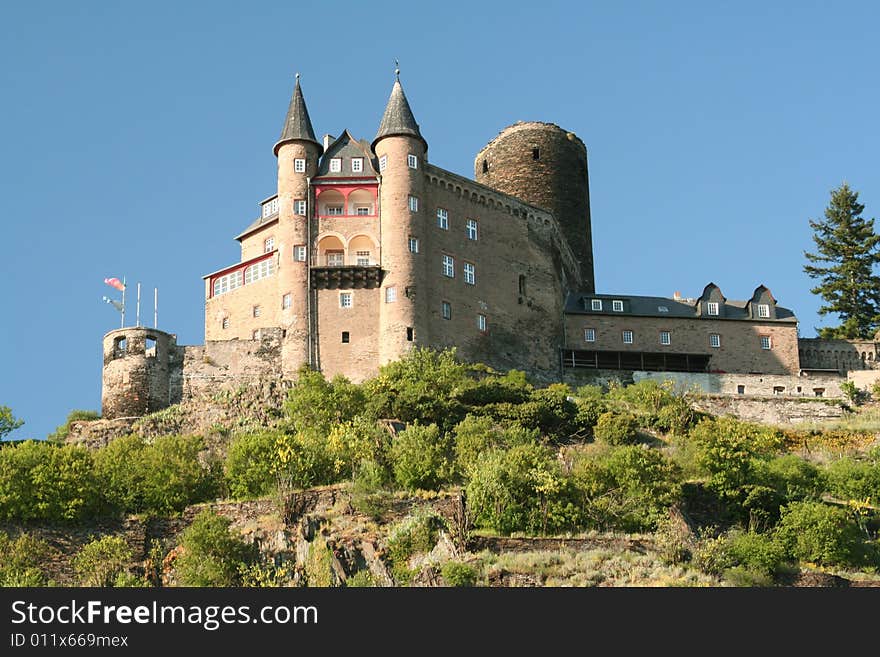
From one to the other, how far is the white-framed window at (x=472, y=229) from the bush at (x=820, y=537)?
2809 centimetres

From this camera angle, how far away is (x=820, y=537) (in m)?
55.6

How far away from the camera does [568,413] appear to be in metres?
68.9

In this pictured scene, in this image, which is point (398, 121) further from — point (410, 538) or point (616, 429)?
point (410, 538)

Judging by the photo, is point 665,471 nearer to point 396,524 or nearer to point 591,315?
point 396,524

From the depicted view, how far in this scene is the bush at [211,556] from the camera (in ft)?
176

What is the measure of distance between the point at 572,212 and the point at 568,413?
29.9 metres

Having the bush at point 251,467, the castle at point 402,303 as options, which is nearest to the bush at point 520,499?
the bush at point 251,467

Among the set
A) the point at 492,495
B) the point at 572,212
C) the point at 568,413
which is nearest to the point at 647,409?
the point at 568,413

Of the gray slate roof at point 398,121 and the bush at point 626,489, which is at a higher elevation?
the gray slate roof at point 398,121

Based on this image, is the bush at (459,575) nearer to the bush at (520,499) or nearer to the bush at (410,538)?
the bush at (410,538)

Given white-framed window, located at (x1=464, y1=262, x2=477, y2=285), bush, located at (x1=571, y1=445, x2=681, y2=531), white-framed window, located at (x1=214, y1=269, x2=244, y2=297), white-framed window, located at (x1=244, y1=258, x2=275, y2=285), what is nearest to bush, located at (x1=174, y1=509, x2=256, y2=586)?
bush, located at (x1=571, y1=445, x2=681, y2=531)

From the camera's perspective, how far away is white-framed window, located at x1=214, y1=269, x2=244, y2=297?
3125 inches

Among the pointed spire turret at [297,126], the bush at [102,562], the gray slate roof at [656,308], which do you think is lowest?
the bush at [102,562]

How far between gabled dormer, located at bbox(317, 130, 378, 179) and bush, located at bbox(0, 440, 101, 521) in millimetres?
24014
